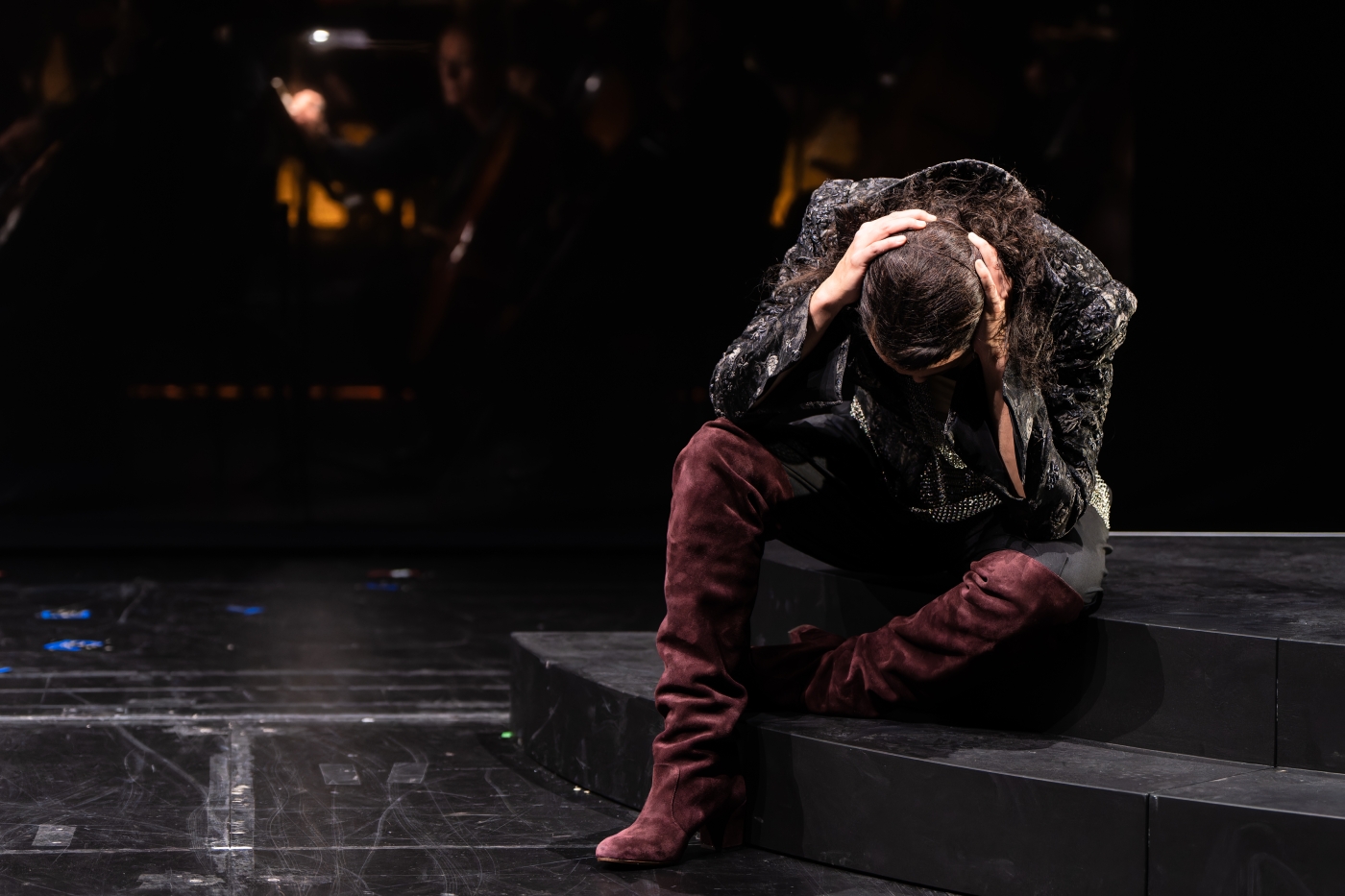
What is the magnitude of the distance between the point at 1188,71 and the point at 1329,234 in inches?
26.4

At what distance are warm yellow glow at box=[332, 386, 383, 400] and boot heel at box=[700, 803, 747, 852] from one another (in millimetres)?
2717

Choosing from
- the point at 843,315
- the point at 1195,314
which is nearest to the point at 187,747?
the point at 843,315

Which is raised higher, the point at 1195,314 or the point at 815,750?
the point at 1195,314

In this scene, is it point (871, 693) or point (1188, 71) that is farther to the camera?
point (1188, 71)

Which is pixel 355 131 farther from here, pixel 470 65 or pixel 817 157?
pixel 817 157

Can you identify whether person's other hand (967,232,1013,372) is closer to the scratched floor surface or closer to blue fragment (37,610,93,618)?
the scratched floor surface

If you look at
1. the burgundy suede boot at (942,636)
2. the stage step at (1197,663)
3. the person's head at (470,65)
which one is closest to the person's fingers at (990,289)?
the burgundy suede boot at (942,636)

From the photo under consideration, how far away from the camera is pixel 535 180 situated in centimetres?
400

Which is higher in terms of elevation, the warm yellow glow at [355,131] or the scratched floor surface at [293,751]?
the warm yellow glow at [355,131]

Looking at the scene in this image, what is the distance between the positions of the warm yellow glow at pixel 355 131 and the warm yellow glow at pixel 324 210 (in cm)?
16

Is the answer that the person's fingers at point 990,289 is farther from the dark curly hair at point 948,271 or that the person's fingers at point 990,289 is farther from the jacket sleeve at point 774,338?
the jacket sleeve at point 774,338

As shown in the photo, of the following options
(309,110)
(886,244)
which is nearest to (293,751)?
(886,244)

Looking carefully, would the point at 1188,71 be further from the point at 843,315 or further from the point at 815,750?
the point at 815,750

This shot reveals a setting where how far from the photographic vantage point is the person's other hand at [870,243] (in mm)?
1439
